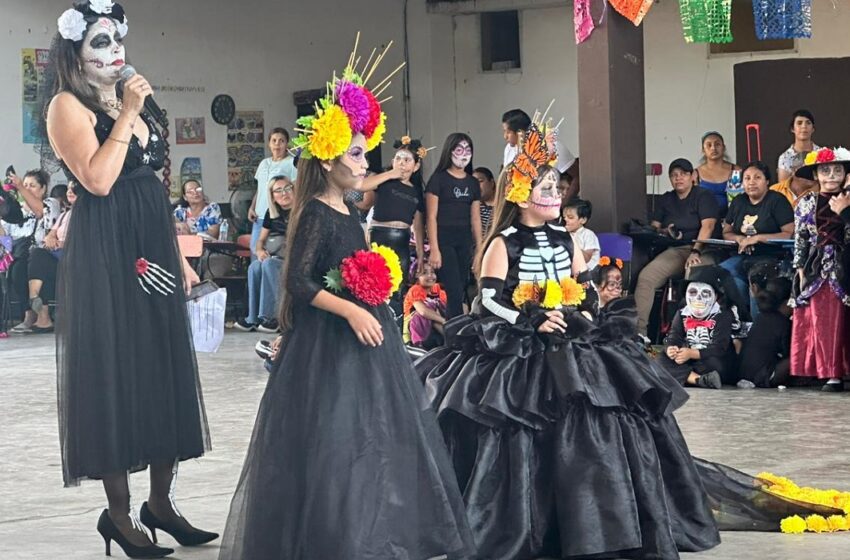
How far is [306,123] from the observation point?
4.89 meters

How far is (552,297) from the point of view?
18.5 ft

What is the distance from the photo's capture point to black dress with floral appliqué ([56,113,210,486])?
509cm

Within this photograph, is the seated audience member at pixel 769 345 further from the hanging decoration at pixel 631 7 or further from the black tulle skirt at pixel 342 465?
the black tulle skirt at pixel 342 465

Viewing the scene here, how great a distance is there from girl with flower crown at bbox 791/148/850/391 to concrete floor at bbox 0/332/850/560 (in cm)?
26

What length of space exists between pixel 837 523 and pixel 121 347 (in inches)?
107

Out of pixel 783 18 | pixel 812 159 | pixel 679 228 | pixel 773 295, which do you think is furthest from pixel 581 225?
pixel 783 18

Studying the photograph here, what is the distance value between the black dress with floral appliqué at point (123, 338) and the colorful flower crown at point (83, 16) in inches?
11.9

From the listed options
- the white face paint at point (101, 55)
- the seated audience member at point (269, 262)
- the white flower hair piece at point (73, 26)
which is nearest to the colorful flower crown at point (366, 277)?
the white face paint at point (101, 55)

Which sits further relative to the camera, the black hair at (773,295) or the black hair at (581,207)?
the black hair at (581,207)

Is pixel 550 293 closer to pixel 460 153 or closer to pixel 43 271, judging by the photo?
pixel 460 153

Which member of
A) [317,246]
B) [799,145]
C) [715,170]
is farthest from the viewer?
[715,170]

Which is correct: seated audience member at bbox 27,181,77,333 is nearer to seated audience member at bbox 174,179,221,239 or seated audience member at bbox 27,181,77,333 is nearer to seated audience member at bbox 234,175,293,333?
seated audience member at bbox 174,179,221,239

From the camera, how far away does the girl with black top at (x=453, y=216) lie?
39.0ft

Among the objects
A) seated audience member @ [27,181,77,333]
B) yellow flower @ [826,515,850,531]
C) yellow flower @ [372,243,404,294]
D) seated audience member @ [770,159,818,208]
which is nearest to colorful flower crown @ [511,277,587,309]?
yellow flower @ [372,243,404,294]
